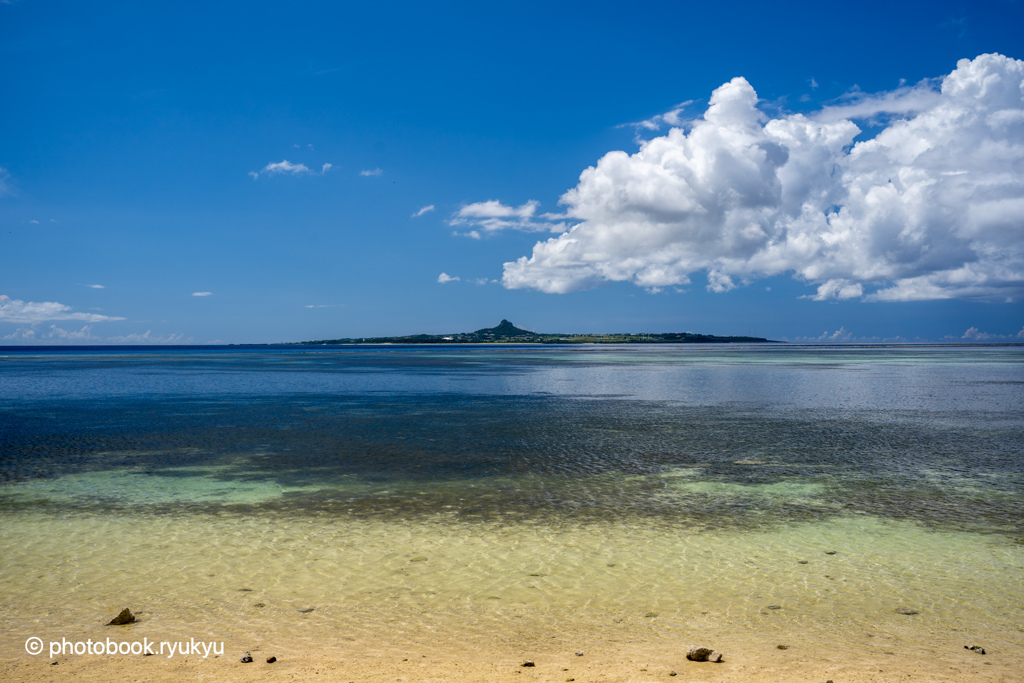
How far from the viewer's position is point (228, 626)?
26.4 ft

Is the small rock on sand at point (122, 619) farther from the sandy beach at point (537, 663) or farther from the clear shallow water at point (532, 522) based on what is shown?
the sandy beach at point (537, 663)

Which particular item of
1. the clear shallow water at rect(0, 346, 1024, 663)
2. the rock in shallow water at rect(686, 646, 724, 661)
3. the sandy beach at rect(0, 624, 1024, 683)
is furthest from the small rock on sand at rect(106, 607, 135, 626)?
the rock in shallow water at rect(686, 646, 724, 661)

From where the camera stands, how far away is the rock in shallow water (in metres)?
6.91

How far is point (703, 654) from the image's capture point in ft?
22.8

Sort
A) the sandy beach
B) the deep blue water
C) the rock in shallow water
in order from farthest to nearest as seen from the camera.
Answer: the deep blue water < the rock in shallow water < the sandy beach

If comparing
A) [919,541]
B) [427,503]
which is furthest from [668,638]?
[427,503]

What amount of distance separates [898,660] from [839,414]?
26.3 metres

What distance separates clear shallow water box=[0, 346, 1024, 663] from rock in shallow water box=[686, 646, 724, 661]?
890 mm

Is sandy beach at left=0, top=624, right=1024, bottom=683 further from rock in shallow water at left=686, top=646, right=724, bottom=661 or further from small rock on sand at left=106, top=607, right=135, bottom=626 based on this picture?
small rock on sand at left=106, top=607, right=135, bottom=626

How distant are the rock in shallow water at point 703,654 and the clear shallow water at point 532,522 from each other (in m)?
0.89

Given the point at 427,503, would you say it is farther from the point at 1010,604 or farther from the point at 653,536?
the point at 1010,604

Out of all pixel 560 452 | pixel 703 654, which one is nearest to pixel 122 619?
pixel 703 654

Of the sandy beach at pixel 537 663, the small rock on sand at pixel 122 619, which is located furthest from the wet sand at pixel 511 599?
the small rock on sand at pixel 122 619

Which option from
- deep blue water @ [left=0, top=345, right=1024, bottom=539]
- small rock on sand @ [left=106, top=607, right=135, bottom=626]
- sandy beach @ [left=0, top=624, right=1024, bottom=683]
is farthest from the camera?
deep blue water @ [left=0, top=345, right=1024, bottom=539]
